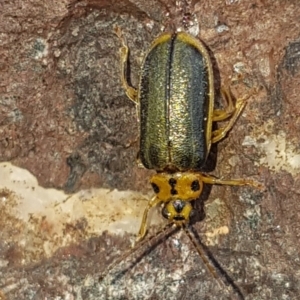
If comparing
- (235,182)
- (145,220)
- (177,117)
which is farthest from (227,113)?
(145,220)

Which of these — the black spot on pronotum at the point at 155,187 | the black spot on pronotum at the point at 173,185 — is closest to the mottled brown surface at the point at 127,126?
the black spot on pronotum at the point at 155,187

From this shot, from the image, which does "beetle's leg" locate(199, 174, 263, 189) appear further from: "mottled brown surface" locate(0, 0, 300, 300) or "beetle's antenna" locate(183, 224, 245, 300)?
"beetle's antenna" locate(183, 224, 245, 300)

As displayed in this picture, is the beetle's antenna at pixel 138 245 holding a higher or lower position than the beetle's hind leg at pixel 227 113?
lower

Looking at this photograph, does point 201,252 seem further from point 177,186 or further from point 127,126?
point 127,126

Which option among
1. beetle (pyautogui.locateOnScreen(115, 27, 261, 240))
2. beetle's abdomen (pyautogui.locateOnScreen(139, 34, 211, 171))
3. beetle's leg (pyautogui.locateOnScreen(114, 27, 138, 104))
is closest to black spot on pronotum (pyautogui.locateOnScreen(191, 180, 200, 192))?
beetle (pyautogui.locateOnScreen(115, 27, 261, 240))

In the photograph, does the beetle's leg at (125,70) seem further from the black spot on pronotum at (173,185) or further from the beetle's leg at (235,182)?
the beetle's leg at (235,182)

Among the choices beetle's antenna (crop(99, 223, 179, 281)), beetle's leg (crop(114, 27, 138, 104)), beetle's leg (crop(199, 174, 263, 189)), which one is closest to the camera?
beetle's leg (crop(199, 174, 263, 189))
